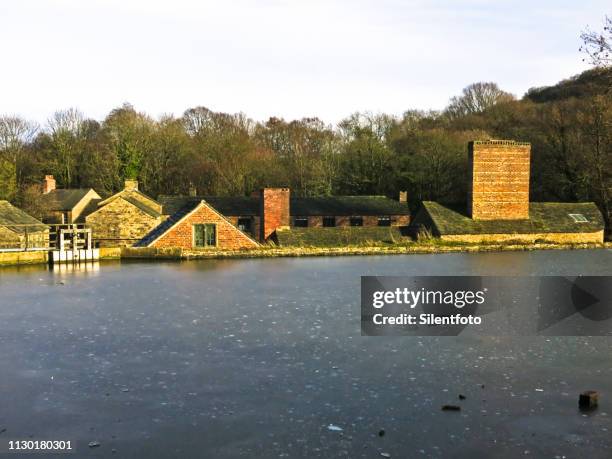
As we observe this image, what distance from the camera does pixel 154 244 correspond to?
33.0 m

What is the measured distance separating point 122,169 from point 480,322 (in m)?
49.6

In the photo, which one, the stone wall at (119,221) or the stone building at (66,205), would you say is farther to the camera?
the stone building at (66,205)

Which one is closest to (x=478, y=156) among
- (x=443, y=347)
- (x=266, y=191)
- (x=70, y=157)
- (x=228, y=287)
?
(x=266, y=191)

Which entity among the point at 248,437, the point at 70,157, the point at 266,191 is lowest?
A: the point at 248,437

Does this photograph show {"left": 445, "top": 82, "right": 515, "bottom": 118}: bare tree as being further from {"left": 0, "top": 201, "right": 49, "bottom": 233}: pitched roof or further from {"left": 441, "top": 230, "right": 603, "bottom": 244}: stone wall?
{"left": 0, "top": 201, "right": 49, "bottom": 233}: pitched roof

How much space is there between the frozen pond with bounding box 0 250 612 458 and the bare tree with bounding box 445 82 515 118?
238 feet

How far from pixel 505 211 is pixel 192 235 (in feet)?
73.0

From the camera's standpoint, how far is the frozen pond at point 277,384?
808 cm

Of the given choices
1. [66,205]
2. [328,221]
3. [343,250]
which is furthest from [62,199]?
[343,250]

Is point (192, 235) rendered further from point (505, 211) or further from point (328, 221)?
point (505, 211)

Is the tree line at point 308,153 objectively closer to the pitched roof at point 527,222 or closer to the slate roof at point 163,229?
the pitched roof at point 527,222

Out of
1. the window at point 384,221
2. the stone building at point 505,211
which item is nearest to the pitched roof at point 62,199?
the window at point 384,221

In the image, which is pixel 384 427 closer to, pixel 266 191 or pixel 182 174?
pixel 266 191

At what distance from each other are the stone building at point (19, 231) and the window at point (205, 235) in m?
7.57
